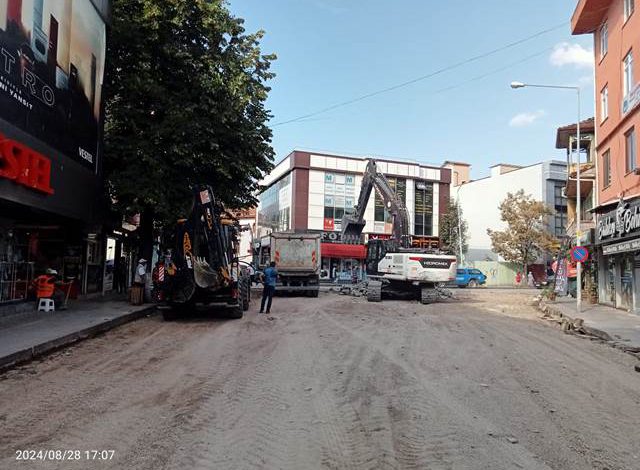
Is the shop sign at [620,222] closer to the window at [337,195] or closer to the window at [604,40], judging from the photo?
the window at [604,40]

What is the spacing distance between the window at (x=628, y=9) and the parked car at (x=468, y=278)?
26.4 m

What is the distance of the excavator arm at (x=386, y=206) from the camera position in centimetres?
2512

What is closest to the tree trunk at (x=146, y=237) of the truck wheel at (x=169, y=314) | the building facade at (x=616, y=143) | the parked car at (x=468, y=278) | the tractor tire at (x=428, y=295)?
the truck wheel at (x=169, y=314)

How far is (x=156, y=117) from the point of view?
19.3 m

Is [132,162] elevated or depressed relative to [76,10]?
depressed

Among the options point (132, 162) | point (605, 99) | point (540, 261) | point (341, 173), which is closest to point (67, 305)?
point (132, 162)

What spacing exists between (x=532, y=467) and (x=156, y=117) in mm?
17937

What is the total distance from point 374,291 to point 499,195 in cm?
4117

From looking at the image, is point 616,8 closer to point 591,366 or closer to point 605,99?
point 605,99

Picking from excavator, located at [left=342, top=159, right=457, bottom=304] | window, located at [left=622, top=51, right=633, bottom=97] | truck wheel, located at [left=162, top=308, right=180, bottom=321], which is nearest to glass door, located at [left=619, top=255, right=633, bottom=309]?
window, located at [left=622, top=51, right=633, bottom=97]

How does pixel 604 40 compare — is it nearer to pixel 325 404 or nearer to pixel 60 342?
pixel 325 404

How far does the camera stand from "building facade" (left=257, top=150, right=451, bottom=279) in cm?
4881

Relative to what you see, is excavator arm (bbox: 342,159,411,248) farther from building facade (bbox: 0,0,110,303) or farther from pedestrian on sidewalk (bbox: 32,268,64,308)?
pedestrian on sidewalk (bbox: 32,268,64,308)

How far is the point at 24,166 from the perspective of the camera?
1176 centimetres
